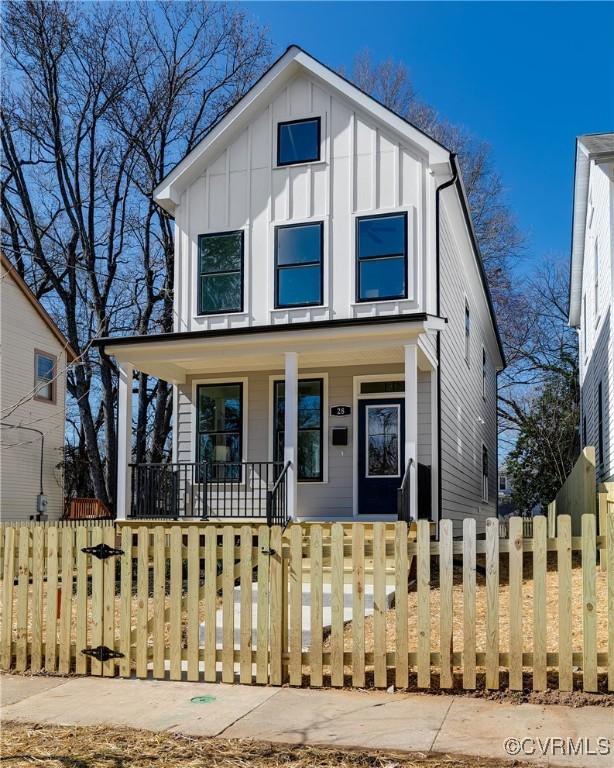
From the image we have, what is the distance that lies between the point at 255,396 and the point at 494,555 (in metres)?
9.71

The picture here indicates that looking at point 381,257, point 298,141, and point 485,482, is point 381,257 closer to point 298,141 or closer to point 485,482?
point 298,141

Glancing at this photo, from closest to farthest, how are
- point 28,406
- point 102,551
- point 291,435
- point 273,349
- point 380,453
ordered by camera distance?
1. point 102,551
2. point 291,435
3. point 273,349
4. point 380,453
5. point 28,406

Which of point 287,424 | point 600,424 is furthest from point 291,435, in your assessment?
point 600,424

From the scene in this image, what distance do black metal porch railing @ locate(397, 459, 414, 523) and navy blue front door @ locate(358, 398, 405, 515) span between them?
2005 millimetres

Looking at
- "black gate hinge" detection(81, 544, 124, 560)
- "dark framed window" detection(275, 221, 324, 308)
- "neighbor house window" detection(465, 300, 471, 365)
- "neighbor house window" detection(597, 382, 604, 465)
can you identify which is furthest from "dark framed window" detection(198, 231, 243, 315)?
"black gate hinge" detection(81, 544, 124, 560)

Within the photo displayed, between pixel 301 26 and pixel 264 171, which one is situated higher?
pixel 301 26

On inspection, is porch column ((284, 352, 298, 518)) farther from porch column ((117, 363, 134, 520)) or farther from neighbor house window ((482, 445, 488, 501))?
neighbor house window ((482, 445, 488, 501))

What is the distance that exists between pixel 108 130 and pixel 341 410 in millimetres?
18432

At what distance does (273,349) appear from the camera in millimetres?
13633

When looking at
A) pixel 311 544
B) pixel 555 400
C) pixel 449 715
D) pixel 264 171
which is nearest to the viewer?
pixel 449 715

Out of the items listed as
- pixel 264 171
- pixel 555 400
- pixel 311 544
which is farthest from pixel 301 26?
pixel 555 400

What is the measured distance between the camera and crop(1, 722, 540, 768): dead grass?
459 centimetres

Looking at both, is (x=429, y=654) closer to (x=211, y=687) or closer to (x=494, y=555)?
(x=494, y=555)

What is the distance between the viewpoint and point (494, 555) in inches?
241
